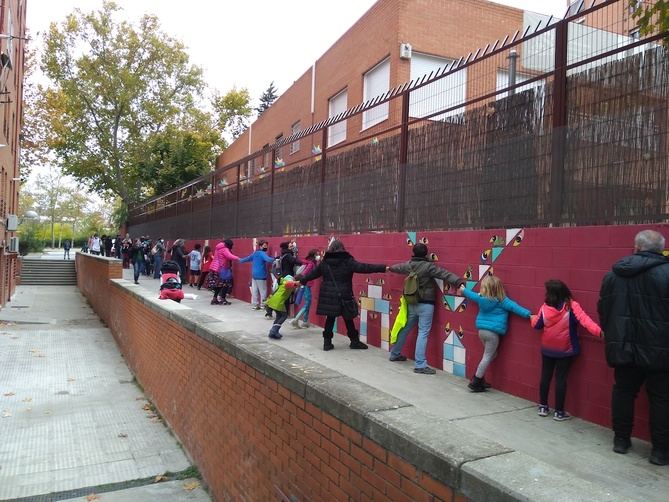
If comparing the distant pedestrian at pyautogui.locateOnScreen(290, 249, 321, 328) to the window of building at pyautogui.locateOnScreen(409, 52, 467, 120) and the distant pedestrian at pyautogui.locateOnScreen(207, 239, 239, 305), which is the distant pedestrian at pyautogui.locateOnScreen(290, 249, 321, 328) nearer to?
the window of building at pyautogui.locateOnScreen(409, 52, 467, 120)

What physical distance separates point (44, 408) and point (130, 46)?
30.8 m

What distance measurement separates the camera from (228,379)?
15.3ft

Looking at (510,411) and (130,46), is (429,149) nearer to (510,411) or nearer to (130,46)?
(510,411)

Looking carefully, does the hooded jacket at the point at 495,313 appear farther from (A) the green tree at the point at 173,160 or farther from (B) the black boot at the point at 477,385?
(A) the green tree at the point at 173,160

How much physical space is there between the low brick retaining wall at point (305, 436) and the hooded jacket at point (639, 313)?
1753mm

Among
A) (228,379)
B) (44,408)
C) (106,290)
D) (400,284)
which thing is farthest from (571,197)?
(106,290)

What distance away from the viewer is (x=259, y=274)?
420 inches

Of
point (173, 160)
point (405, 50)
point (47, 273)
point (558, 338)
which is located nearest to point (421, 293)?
point (558, 338)

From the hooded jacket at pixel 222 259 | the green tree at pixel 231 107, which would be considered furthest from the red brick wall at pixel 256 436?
the green tree at pixel 231 107

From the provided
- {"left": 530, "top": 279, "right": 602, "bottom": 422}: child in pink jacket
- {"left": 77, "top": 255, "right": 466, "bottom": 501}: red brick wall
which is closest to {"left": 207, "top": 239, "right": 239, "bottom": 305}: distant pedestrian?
{"left": 77, "top": 255, "right": 466, "bottom": 501}: red brick wall

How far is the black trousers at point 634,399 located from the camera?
343 centimetres

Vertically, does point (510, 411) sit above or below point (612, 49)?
below

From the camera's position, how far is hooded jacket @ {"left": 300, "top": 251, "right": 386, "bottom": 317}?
6.71m

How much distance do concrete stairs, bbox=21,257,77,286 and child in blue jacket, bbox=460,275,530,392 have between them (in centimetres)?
2921
